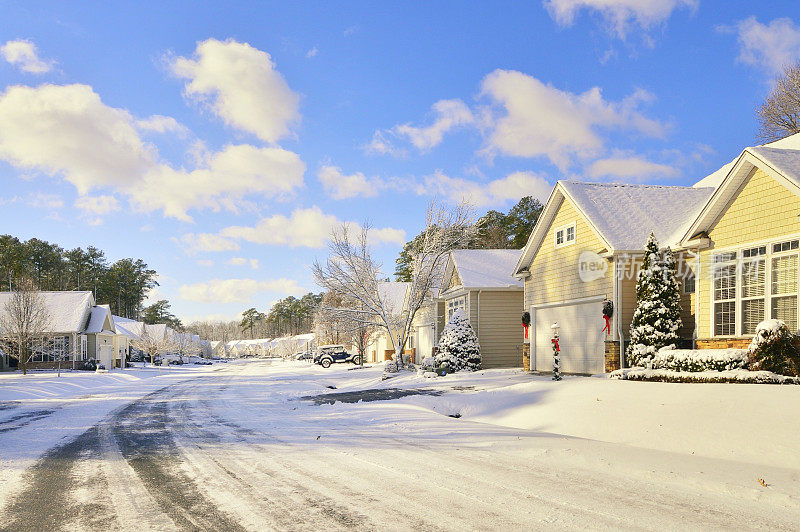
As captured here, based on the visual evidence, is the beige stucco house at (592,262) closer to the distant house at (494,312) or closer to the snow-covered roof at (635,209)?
the snow-covered roof at (635,209)

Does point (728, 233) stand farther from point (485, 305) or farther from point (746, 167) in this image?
point (485, 305)

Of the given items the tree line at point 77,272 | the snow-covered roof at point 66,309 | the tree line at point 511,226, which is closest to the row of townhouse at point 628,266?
the tree line at point 511,226

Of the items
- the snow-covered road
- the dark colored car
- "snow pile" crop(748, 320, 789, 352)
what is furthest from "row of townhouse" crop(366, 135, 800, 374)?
the dark colored car

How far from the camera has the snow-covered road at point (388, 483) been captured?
5062mm

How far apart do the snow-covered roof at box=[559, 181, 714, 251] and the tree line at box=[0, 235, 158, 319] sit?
191ft

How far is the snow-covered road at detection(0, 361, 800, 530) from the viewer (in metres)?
5.06

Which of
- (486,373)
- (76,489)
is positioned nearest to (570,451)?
(76,489)

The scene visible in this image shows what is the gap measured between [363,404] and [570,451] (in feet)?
25.0

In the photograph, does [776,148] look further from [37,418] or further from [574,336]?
[37,418]

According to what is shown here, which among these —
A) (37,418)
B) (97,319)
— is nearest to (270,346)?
(97,319)

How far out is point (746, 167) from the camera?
1377 cm

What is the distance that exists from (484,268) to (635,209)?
9.65 m

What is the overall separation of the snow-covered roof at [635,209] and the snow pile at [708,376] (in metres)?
4.35

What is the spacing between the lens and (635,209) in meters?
20.0
